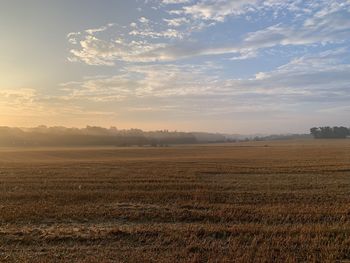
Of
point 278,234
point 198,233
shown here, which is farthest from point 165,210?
point 278,234

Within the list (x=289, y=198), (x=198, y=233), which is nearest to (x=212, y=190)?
(x=289, y=198)

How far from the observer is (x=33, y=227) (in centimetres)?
1363

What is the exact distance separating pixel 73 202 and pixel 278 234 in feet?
33.2

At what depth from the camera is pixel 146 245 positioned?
11109 mm

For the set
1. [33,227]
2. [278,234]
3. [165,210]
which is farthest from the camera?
[165,210]

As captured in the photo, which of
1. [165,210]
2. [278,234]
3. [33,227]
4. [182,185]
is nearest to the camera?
[278,234]

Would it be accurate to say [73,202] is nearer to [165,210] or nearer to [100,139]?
[165,210]

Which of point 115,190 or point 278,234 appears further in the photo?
point 115,190

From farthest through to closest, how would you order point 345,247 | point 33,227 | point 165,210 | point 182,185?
point 182,185
point 165,210
point 33,227
point 345,247

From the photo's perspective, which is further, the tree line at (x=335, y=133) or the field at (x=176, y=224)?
the tree line at (x=335, y=133)

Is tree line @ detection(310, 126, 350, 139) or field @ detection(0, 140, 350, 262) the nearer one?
field @ detection(0, 140, 350, 262)

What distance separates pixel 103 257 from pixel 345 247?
578 cm

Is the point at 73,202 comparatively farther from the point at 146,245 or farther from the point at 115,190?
the point at 146,245

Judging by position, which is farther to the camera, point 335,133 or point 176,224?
point 335,133
